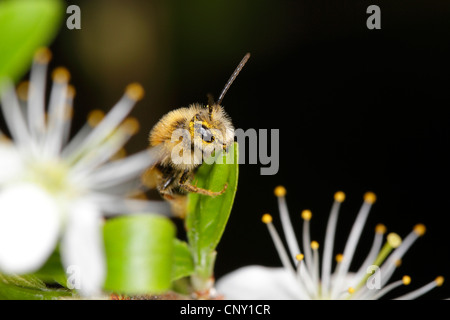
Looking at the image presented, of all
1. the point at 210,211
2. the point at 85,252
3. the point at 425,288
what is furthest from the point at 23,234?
the point at 425,288

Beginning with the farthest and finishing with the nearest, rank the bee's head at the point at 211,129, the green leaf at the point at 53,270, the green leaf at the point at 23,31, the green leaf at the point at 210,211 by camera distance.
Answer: the bee's head at the point at 211,129, the green leaf at the point at 210,211, the green leaf at the point at 53,270, the green leaf at the point at 23,31

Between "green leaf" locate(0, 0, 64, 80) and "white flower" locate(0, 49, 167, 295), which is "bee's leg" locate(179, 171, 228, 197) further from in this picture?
"green leaf" locate(0, 0, 64, 80)

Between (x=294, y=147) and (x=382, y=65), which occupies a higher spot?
(x=382, y=65)

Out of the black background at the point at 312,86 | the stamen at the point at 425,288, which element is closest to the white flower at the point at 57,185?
the stamen at the point at 425,288

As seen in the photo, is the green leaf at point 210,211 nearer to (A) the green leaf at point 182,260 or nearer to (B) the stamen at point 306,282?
(A) the green leaf at point 182,260

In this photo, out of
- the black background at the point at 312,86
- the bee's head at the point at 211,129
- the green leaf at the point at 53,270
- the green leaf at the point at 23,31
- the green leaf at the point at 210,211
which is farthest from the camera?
the black background at the point at 312,86

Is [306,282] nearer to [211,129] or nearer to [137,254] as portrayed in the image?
[211,129]

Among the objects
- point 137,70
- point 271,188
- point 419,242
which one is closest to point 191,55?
point 137,70

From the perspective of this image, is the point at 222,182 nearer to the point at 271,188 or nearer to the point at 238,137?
the point at 238,137
